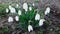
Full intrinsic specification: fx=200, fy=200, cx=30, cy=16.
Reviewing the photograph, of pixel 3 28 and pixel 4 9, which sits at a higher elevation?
pixel 4 9

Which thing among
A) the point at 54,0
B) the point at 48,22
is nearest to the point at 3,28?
the point at 48,22

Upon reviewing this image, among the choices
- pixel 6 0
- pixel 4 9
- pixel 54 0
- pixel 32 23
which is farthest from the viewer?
pixel 6 0

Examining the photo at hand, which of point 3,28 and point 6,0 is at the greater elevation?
point 6,0

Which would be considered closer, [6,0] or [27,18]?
[27,18]

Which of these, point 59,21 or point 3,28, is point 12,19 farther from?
point 59,21

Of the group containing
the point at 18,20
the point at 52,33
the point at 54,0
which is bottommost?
the point at 52,33

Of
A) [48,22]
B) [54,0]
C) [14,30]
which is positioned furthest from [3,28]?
[54,0]

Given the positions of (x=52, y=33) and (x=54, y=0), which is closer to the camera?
(x=52, y=33)

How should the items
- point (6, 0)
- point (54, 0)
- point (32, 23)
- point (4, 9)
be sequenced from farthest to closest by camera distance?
point (6, 0) → point (54, 0) → point (4, 9) → point (32, 23)

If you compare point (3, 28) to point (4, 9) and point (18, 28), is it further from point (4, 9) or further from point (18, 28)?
point (4, 9)
